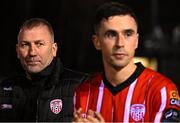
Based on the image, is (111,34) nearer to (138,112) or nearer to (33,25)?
(138,112)

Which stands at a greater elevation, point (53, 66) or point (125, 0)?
point (125, 0)

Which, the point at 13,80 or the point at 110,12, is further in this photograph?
the point at 13,80

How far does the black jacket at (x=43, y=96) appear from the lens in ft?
10.2

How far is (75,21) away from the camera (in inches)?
291

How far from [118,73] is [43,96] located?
688mm

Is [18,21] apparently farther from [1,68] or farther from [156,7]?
[156,7]

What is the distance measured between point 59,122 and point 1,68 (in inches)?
170

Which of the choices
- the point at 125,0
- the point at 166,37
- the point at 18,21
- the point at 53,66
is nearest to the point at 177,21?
the point at 166,37

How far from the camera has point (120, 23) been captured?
8.48ft

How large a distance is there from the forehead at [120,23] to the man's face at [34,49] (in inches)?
23.7

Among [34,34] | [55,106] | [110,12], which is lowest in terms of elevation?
[55,106]

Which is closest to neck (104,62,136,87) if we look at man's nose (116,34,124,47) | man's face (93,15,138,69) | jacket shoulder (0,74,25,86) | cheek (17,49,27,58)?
man's face (93,15,138,69)

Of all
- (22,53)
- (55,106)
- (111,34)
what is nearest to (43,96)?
(55,106)

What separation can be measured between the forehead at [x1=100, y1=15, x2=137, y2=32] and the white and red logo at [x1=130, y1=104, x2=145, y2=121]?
432 mm
